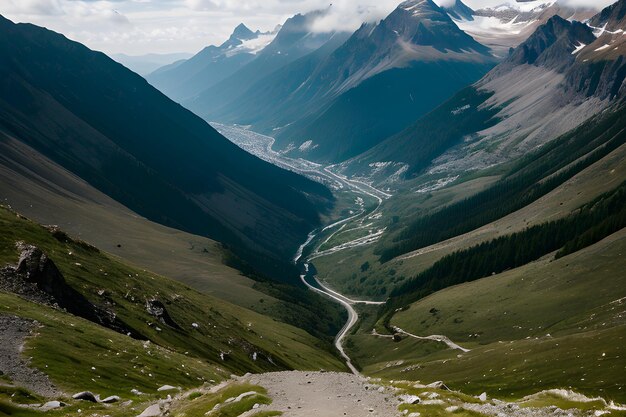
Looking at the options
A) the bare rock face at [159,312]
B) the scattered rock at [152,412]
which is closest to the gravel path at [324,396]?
the scattered rock at [152,412]

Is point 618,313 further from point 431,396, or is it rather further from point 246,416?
point 246,416

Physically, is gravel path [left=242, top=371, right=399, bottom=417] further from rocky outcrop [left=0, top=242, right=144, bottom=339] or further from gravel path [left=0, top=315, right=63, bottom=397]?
rocky outcrop [left=0, top=242, right=144, bottom=339]

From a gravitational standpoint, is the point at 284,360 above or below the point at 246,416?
below

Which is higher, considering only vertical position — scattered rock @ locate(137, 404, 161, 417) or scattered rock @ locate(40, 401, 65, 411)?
scattered rock @ locate(40, 401, 65, 411)

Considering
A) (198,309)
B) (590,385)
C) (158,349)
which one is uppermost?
(158,349)

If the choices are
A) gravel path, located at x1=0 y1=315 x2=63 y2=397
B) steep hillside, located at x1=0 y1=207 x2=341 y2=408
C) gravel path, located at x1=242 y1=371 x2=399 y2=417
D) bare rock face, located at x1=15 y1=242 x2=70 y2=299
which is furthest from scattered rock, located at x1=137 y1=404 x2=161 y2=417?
bare rock face, located at x1=15 y1=242 x2=70 y2=299

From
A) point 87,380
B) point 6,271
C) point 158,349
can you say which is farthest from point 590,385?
point 6,271

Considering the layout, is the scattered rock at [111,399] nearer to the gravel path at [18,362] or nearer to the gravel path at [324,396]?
the gravel path at [18,362]

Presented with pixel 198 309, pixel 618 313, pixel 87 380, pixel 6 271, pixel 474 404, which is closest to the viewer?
pixel 474 404
